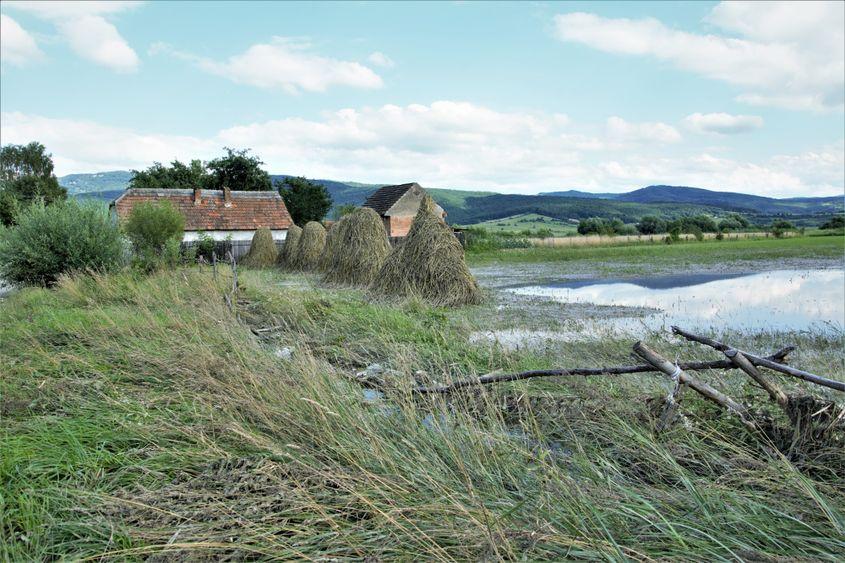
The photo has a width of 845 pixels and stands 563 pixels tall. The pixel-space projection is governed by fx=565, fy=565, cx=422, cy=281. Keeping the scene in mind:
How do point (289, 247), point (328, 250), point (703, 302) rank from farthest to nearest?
point (289, 247) < point (328, 250) < point (703, 302)

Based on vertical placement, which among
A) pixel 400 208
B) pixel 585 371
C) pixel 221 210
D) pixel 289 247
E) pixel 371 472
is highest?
pixel 400 208

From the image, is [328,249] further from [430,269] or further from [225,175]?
[225,175]

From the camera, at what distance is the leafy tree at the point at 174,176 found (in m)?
53.8

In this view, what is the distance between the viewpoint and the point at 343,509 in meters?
2.85

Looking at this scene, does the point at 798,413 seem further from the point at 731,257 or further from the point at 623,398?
the point at 731,257

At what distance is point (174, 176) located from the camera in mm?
55719

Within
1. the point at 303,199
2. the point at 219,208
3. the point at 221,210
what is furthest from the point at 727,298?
the point at 303,199

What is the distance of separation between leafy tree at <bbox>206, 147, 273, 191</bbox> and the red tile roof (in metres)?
16.8

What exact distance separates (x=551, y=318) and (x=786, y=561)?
342 inches

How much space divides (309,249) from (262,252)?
5.03 metres

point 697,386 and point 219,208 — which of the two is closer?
point 697,386

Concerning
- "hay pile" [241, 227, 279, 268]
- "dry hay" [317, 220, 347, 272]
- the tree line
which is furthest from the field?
the tree line

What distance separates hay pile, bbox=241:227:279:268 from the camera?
29875 millimetres

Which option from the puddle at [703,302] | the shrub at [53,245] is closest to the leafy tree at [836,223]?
the puddle at [703,302]
